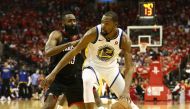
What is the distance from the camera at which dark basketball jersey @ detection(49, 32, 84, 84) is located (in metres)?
8.09

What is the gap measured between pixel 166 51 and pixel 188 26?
5771mm

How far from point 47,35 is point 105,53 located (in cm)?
2367

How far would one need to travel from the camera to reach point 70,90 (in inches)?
314

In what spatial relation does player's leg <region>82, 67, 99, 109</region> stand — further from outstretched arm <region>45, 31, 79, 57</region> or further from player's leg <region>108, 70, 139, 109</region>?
outstretched arm <region>45, 31, 79, 57</region>

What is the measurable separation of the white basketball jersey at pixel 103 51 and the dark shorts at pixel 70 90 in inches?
24.8

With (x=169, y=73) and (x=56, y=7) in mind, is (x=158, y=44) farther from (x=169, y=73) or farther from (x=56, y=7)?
(x=56, y=7)

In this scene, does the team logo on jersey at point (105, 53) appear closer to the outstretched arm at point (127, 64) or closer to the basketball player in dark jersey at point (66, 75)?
the outstretched arm at point (127, 64)

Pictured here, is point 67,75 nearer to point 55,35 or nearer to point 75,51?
point 55,35

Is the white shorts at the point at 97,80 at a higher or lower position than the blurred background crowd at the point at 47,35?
higher

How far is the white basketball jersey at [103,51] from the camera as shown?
23.4 feet

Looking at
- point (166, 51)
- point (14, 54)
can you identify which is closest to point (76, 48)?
point (166, 51)

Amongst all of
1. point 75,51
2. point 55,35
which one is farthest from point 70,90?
point 75,51

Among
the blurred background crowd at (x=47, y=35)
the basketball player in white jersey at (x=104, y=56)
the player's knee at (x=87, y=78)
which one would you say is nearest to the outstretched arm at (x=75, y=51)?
the basketball player in white jersey at (x=104, y=56)

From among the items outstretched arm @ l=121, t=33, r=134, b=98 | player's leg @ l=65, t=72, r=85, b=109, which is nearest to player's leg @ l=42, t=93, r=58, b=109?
player's leg @ l=65, t=72, r=85, b=109
